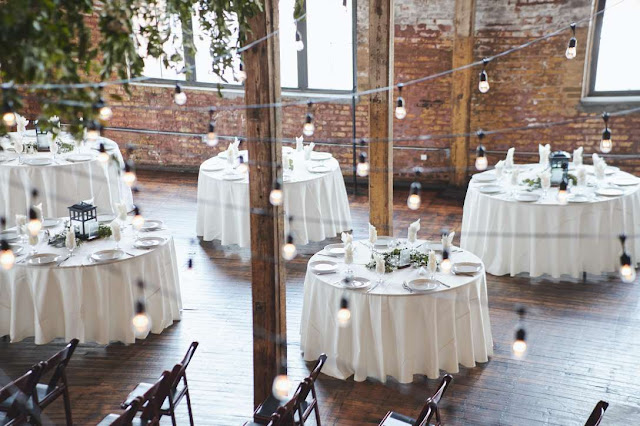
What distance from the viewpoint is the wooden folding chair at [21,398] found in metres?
4.84

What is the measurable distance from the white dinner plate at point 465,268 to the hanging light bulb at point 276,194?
5.62 ft

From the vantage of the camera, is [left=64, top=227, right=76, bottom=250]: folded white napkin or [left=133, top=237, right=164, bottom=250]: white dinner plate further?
[left=133, top=237, right=164, bottom=250]: white dinner plate

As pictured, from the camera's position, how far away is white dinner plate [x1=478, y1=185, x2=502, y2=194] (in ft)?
26.5

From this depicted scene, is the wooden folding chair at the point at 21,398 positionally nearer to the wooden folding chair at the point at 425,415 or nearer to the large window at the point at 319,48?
the wooden folding chair at the point at 425,415

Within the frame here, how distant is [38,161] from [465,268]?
5.33m

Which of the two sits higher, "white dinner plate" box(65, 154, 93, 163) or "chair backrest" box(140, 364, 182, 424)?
"white dinner plate" box(65, 154, 93, 163)

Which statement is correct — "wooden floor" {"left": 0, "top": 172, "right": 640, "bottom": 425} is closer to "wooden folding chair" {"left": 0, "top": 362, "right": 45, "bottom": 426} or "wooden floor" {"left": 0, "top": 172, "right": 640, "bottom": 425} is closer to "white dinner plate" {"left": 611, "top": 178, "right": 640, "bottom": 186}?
"wooden folding chair" {"left": 0, "top": 362, "right": 45, "bottom": 426}

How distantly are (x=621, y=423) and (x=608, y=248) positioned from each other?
2.74m

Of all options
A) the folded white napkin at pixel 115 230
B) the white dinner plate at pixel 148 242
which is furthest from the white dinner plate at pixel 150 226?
the folded white napkin at pixel 115 230

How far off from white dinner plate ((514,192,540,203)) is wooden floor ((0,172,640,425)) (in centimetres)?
83

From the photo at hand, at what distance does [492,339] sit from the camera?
6707mm

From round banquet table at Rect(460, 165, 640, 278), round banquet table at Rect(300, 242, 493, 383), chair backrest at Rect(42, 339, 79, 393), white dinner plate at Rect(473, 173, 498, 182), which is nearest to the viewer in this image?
chair backrest at Rect(42, 339, 79, 393)

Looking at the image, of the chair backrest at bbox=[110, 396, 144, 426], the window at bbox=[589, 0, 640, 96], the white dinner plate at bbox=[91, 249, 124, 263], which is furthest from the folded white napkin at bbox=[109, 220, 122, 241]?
the window at bbox=[589, 0, 640, 96]

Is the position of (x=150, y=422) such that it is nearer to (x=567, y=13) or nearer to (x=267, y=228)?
(x=267, y=228)
